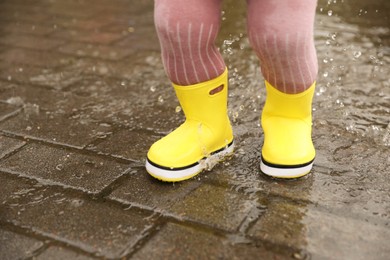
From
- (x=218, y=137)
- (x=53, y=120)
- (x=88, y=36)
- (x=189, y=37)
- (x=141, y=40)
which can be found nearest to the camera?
(x=189, y=37)

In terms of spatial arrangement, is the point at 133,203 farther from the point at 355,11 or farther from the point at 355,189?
the point at 355,11

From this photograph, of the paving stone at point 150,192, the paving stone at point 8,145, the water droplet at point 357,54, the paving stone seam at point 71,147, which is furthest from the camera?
the water droplet at point 357,54

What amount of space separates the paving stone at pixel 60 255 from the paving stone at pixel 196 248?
5.9 inches

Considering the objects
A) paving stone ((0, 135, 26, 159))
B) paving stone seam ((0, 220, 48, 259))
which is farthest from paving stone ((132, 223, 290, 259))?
paving stone ((0, 135, 26, 159))

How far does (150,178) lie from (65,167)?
327mm

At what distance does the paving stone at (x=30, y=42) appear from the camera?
3507mm

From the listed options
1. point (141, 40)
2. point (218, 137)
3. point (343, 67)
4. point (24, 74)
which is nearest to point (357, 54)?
point (343, 67)

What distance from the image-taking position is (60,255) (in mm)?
1568

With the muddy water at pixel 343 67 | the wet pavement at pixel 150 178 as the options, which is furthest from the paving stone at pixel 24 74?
the muddy water at pixel 343 67

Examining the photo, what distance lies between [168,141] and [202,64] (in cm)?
29

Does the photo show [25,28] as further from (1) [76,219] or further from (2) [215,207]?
(2) [215,207]

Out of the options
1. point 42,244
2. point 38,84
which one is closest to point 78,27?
point 38,84

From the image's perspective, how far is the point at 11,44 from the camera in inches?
140

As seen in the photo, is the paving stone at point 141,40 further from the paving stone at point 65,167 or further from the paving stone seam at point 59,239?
the paving stone seam at point 59,239
